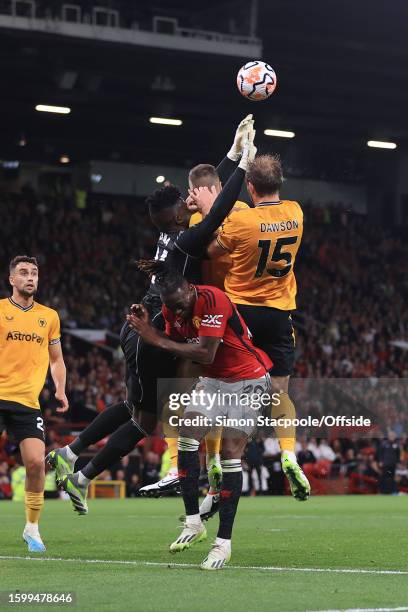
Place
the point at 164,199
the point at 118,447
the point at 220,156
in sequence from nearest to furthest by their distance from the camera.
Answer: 1. the point at 164,199
2. the point at 118,447
3. the point at 220,156

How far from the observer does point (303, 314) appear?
38750 mm

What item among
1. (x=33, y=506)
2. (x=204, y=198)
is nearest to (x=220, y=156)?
(x=33, y=506)

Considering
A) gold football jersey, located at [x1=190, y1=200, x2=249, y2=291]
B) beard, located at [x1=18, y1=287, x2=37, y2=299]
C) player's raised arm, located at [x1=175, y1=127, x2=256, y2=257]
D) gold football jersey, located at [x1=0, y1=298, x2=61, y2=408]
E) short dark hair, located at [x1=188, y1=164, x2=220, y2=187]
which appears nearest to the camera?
player's raised arm, located at [x1=175, y1=127, x2=256, y2=257]

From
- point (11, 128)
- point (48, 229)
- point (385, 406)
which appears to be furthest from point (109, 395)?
point (11, 128)

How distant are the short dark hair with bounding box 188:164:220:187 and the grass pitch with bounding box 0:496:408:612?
9.59 ft

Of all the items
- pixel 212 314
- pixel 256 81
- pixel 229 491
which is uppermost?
pixel 256 81

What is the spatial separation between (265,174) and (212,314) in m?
1.59

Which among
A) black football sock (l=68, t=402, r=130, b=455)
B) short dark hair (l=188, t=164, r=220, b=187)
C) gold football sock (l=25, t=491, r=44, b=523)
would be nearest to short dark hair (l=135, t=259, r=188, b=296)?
short dark hair (l=188, t=164, r=220, b=187)

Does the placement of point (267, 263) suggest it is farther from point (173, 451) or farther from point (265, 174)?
point (173, 451)

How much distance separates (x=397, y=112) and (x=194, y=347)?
100 feet

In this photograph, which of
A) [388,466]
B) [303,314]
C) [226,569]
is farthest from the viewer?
[303,314]

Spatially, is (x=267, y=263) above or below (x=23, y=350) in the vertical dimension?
above

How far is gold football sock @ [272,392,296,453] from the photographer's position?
1019 centimetres

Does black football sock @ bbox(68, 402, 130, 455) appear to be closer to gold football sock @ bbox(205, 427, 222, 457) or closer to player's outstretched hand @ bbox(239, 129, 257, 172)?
gold football sock @ bbox(205, 427, 222, 457)
